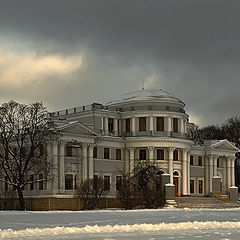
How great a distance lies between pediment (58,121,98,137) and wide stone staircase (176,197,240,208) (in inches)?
467

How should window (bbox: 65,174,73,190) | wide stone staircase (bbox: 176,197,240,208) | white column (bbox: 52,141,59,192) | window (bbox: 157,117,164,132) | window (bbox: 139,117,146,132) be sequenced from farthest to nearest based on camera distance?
window (bbox: 157,117,164,132)
window (bbox: 139,117,146,132)
window (bbox: 65,174,73,190)
white column (bbox: 52,141,59,192)
wide stone staircase (bbox: 176,197,240,208)

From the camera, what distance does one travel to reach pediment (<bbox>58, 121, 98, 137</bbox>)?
67.1 m

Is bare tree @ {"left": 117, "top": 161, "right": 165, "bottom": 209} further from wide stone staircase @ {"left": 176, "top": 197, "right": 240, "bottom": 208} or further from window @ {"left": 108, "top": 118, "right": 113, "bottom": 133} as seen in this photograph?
window @ {"left": 108, "top": 118, "right": 113, "bottom": 133}

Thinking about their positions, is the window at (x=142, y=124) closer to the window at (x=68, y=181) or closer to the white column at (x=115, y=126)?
the white column at (x=115, y=126)

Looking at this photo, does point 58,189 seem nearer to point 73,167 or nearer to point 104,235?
point 73,167

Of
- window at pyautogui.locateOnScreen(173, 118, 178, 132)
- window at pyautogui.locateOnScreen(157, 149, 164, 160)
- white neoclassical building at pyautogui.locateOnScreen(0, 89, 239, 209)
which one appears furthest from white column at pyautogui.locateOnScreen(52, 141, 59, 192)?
window at pyautogui.locateOnScreen(173, 118, 178, 132)

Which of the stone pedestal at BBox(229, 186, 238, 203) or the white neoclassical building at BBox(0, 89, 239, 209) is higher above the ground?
the white neoclassical building at BBox(0, 89, 239, 209)

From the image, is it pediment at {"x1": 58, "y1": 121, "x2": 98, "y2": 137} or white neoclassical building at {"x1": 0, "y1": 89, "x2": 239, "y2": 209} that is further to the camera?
white neoclassical building at {"x1": 0, "y1": 89, "x2": 239, "y2": 209}

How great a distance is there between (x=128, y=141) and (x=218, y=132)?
36.0 metres

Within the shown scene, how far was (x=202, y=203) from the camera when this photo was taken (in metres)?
66.8

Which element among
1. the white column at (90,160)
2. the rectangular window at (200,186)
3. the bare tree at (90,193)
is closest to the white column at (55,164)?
the white column at (90,160)

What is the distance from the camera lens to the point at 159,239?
20.8 metres

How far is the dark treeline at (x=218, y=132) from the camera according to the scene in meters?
102

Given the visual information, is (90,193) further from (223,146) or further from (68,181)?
(223,146)
